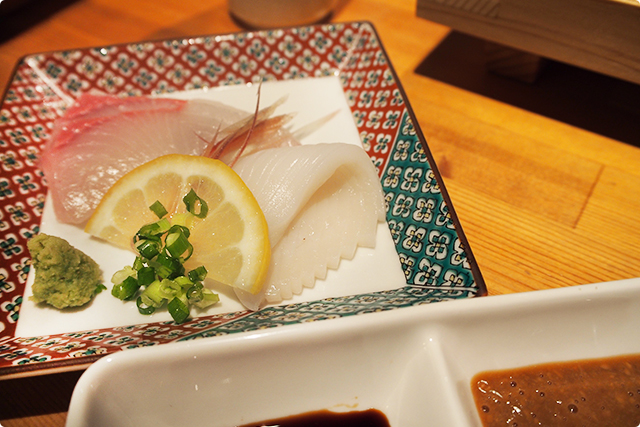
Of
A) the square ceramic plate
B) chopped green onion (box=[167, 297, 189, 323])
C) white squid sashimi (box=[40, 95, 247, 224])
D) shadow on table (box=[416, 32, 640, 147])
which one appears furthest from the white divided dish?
shadow on table (box=[416, 32, 640, 147])

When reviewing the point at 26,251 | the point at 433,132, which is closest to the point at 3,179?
the point at 26,251

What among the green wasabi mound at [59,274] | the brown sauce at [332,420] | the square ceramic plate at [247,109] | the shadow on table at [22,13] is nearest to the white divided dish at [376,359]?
the brown sauce at [332,420]

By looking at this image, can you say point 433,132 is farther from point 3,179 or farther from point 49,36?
point 49,36

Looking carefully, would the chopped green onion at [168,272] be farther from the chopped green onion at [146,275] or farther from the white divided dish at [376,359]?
the white divided dish at [376,359]

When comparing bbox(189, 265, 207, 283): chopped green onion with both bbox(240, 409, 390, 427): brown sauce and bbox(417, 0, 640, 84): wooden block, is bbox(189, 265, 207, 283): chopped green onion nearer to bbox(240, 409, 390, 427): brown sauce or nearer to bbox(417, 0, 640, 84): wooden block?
bbox(240, 409, 390, 427): brown sauce

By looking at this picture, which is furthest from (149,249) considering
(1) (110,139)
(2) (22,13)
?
(2) (22,13)

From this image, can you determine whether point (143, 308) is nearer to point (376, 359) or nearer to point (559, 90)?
point (376, 359)
